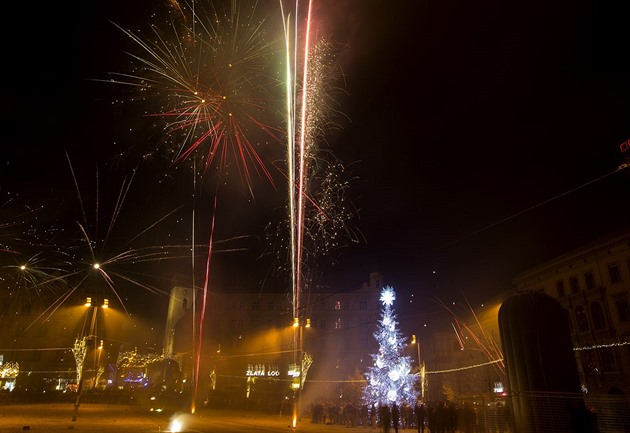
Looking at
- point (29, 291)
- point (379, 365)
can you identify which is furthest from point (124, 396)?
point (379, 365)

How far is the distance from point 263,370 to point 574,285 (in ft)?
148

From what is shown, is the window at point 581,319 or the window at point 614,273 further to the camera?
the window at point 581,319

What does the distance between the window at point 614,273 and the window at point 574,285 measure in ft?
13.4

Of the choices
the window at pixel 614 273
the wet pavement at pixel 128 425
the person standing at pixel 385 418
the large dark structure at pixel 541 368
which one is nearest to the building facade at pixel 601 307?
the window at pixel 614 273

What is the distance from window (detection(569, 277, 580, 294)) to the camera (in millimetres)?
36062

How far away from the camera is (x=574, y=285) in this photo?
3647 cm

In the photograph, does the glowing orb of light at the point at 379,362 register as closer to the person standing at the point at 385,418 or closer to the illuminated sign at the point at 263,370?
the person standing at the point at 385,418

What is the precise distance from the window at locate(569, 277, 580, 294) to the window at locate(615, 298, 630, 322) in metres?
4.56

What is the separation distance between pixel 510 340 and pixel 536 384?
4.06 feet

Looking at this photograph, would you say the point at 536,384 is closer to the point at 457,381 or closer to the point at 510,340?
the point at 510,340

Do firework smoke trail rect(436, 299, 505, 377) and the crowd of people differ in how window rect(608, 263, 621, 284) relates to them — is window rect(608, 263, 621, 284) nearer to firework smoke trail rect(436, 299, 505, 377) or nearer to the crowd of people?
firework smoke trail rect(436, 299, 505, 377)

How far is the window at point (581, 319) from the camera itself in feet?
113

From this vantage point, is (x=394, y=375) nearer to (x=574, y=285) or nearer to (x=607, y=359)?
(x=607, y=359)

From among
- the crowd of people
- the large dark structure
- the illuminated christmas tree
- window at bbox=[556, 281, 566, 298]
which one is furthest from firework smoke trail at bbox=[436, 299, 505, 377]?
the large dark structure
